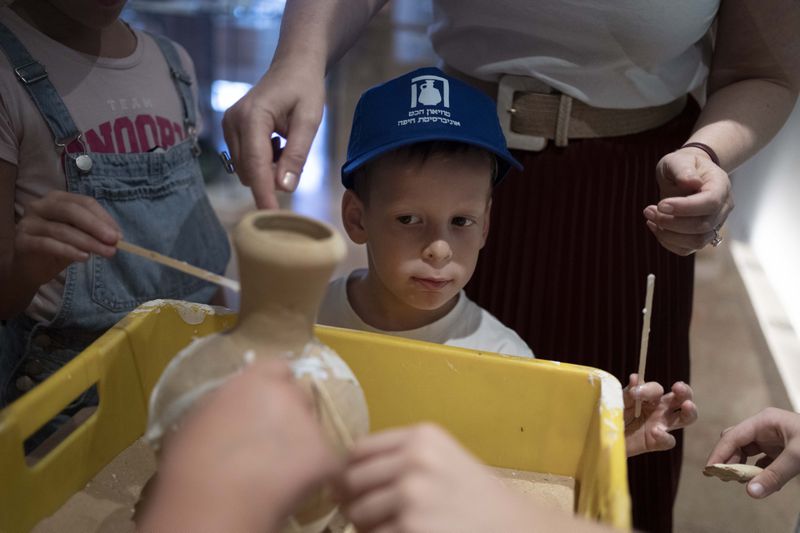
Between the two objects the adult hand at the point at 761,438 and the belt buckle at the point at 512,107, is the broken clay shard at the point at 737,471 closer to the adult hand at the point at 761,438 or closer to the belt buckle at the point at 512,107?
the adult hand at the point at 761,438

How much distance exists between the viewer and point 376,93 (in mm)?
1057

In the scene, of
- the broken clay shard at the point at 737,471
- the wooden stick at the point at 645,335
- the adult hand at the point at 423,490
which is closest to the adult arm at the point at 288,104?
the adult hand at the point at 423,490

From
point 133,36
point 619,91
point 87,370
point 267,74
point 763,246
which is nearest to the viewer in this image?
point 87,370

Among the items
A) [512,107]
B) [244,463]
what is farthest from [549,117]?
[244,463]

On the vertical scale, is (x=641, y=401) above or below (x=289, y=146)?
below

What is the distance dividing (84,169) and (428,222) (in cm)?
50

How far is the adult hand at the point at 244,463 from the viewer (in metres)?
0.53

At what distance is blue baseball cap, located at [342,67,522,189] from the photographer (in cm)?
99

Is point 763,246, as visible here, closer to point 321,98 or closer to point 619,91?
point 619,91

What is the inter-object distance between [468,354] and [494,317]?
36 cm

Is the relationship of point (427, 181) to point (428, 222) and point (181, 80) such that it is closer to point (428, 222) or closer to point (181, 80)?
point (428, 222)

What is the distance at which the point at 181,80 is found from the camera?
1.30 metres

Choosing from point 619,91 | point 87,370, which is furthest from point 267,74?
point 619,91

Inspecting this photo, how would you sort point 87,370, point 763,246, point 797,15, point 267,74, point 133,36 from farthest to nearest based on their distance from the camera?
point 763,246, point 133,36, point 797,15, point 267,74, point 87,370
